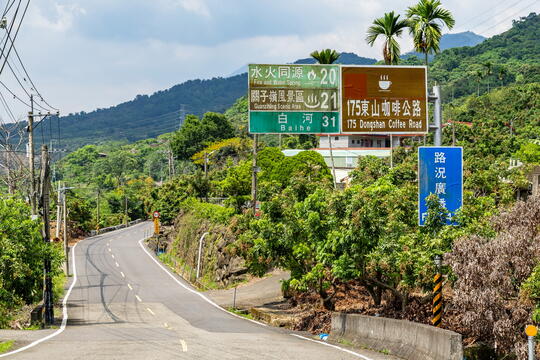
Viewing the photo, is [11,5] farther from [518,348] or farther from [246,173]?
[246,173]

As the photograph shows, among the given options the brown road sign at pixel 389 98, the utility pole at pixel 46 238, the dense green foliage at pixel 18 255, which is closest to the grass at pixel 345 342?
→ the brown road sign at pixel 389 98

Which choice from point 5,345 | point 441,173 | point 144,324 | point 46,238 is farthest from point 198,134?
point 5,345

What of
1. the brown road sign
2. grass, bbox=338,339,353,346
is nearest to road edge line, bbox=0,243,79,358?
grass, bbox=338,339,353,346

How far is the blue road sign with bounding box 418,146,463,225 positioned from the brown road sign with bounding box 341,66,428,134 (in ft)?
10.8

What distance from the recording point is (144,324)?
29172mm

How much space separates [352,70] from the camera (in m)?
22.9

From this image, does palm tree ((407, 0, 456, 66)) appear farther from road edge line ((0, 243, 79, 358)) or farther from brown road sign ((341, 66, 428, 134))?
road edge line ((0, 243, 79, 358))

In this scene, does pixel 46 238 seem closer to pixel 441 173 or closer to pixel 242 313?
pixel 242 313

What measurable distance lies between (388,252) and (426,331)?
20.4 feet

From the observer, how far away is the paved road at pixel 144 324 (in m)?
16.3

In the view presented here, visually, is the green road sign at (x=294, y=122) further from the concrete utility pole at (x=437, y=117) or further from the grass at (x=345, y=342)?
the grass at (x=345, y=342)

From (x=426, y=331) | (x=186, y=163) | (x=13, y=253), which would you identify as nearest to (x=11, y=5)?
(x=13, y=253)

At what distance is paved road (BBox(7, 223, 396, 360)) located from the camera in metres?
16.3

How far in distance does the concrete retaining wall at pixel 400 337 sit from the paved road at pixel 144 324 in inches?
29.0
